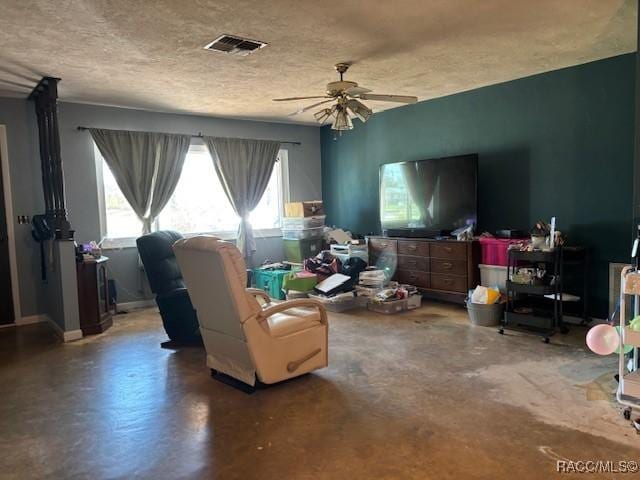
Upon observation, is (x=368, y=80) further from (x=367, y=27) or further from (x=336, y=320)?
(x=336, y=320)

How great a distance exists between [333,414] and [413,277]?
3.12 meters

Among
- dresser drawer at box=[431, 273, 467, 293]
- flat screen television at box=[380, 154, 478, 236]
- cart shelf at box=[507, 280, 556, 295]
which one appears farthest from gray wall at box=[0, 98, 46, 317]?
cart shelf at box=[507, 280, 556, 295]

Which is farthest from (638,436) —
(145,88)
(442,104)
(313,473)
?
(145,88)

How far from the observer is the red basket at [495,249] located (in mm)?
4762

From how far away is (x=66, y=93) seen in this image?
498 centimetres

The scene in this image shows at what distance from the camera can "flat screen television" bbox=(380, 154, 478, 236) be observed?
203 inches

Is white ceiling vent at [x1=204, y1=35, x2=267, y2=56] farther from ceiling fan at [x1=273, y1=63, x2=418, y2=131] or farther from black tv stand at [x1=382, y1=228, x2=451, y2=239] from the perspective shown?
black tv stand at [x1=382, y1=228, x2=451, y2=239]

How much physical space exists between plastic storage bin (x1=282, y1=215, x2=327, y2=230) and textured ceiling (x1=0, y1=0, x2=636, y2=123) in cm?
199

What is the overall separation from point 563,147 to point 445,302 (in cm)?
218

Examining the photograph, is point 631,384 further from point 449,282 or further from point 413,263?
point 413,263

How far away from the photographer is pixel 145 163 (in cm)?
583

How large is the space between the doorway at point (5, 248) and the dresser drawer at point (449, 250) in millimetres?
4788

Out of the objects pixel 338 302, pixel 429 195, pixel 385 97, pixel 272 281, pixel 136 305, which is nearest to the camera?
pixel 385 97

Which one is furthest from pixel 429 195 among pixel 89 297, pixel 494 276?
pixel 89 297
